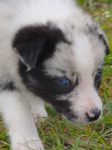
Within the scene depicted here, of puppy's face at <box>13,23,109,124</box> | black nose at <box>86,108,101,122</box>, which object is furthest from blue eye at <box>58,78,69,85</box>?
black nose at <box>86,108,101,122</box>

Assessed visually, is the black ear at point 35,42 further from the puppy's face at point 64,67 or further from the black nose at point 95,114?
the black nose at point 95,114

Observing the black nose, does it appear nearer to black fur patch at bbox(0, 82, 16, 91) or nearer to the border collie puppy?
the border collie puppy

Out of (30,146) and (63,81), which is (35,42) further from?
(30,146)

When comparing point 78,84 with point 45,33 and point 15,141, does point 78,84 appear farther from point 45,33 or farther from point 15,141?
point 15,141

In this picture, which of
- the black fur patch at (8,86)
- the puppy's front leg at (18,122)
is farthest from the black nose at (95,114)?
the black fur patch at (8,86)

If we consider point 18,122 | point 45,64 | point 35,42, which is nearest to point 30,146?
point 18,122

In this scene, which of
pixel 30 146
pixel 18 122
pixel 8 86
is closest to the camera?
pixel 30 146
